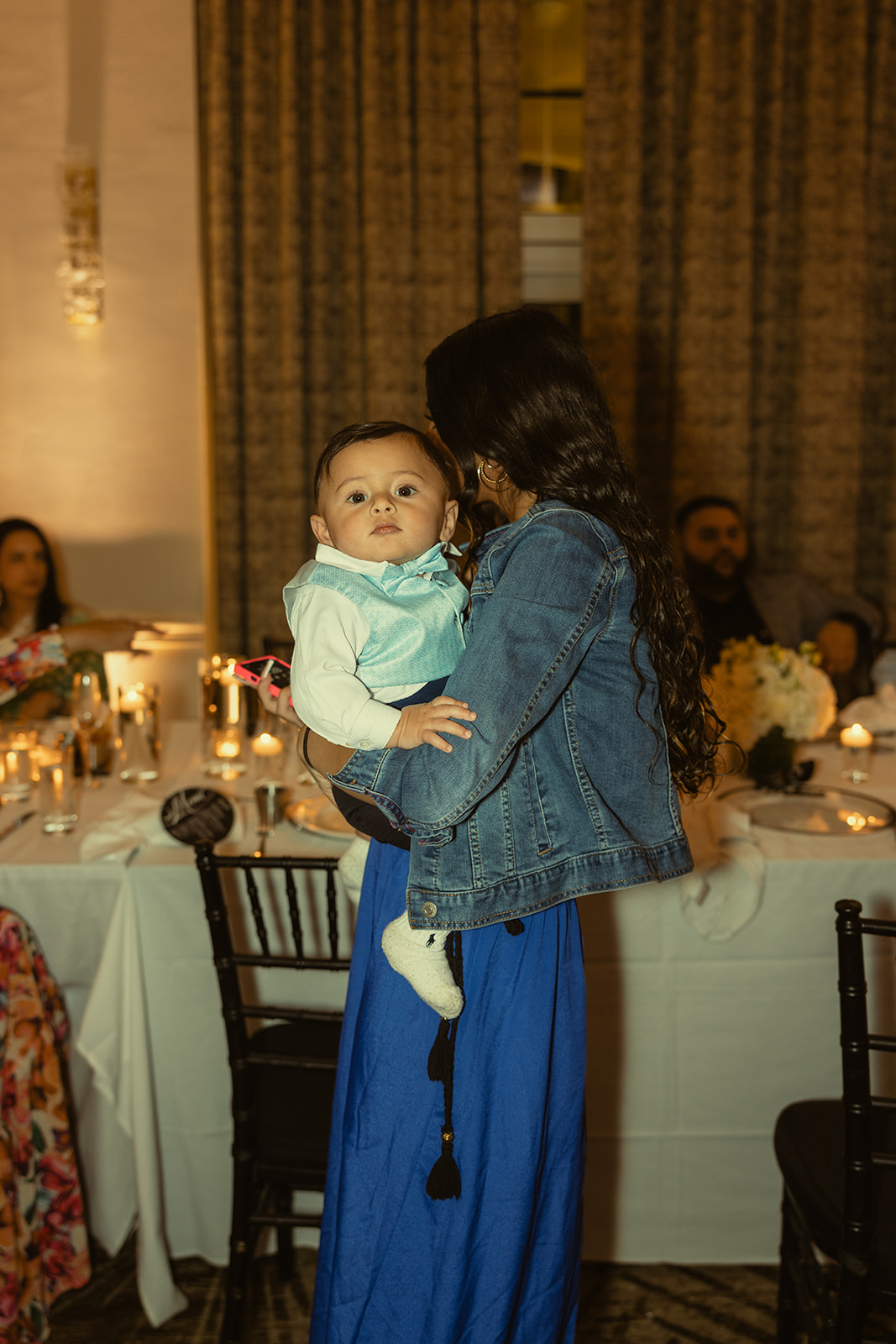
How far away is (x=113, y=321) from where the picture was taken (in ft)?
13.9

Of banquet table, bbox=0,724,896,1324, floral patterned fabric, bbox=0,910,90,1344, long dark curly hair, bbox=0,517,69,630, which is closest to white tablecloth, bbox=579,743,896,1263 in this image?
banquet table, bbox=0,724,896,1324

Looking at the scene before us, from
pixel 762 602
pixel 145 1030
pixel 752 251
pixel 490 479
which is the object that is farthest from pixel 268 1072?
pixel 752 251

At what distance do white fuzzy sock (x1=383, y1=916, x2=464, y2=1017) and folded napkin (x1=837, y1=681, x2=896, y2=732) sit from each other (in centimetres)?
187

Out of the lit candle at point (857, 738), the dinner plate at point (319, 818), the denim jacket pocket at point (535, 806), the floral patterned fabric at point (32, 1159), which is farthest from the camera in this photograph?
the lit candle at point (857, 738)

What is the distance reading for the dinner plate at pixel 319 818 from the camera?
6.56 feet

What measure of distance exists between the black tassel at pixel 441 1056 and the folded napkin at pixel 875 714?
1.87 meters

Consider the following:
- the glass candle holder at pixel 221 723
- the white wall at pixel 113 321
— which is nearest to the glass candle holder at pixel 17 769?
the glass candle holder at pixel 221 723

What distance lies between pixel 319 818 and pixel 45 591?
1.99 meters

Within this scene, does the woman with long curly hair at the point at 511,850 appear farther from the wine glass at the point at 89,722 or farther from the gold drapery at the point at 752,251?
the gold drapery at the point at 752,251

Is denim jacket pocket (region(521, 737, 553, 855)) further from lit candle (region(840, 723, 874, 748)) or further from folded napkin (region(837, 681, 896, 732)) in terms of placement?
folded napkin (region(837, 681, 896, 732))

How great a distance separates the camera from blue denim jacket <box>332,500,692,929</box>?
1.05 metres

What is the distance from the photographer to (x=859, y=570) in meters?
4.75

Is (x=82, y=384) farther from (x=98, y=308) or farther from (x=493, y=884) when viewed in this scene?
(x=493, y=884)

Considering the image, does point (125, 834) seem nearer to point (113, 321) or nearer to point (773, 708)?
point (773, 708)
